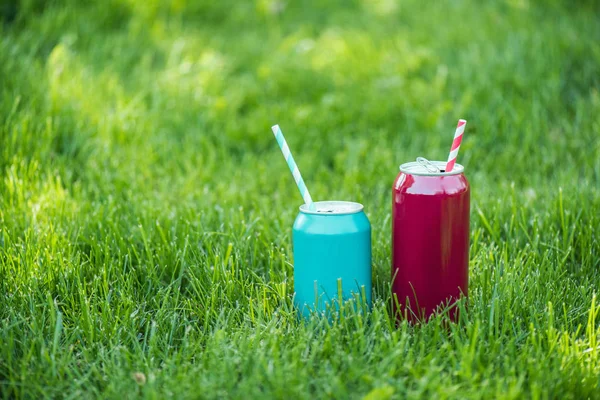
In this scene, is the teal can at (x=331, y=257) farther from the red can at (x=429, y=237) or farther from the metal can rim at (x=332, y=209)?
the red can at (x=429, y=237)

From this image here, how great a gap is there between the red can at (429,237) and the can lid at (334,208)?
13 cm

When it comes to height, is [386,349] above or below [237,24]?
below

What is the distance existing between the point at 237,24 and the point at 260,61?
1.00 meters

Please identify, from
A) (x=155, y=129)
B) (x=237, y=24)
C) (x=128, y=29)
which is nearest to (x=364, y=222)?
(x=155, y=129)

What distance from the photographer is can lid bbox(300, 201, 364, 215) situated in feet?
6.53

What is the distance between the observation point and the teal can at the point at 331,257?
198 cm

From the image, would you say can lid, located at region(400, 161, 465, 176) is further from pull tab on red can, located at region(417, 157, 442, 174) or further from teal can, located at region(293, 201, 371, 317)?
teal can, located at region(293, 201, 371, 317)

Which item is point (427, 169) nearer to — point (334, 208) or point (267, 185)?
point (334, 208)

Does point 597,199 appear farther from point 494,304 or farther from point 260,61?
point 260,61

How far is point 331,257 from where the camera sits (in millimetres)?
1990

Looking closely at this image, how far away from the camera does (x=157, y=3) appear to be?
503 cm

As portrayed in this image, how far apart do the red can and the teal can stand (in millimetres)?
117

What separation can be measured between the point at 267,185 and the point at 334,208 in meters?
1.26

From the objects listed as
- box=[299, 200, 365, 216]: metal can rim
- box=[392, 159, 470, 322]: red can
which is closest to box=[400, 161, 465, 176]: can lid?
box=[392, 159, 470, 322]: red can
